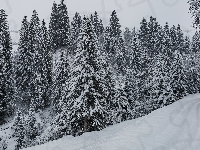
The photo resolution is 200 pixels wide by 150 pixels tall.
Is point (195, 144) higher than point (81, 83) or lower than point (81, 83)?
lower

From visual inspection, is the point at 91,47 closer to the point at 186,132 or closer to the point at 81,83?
the point at 81,83

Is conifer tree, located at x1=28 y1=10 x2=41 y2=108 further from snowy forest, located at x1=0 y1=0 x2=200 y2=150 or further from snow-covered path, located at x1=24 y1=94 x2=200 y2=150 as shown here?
snow-covered path, located at x1=24 y1=94 x2=200 y2=150

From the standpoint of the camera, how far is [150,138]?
1085 centimetres

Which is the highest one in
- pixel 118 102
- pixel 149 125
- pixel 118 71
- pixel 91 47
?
pixel 118 71

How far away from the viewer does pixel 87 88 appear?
18.6m

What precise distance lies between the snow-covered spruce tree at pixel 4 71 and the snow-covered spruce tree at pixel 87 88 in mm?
21885

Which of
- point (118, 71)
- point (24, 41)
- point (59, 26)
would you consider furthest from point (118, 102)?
point (59, 26)

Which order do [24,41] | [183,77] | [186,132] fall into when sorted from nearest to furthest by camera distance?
[186,132] → [183,77] → [24,41]

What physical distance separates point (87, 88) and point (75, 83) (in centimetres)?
125

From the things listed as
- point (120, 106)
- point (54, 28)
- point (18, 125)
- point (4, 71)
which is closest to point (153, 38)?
point (54, 28)

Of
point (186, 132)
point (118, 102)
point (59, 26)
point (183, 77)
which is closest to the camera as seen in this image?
point (186, 132)

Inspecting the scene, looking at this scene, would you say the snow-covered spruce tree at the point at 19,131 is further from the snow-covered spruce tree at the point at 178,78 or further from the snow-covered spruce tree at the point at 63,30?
the snow-covered spruce tree at the point at 63,30

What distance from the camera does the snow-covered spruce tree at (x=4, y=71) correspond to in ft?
122

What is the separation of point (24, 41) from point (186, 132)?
138 ft
